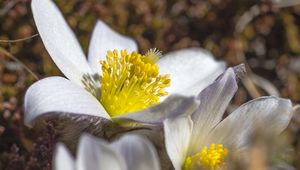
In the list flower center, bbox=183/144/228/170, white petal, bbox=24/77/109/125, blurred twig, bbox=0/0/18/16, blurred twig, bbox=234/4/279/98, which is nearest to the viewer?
white petal, bbox=24/77/109/125

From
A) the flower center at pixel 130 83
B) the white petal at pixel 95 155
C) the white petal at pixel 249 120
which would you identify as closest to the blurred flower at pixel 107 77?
the flower center at pixel 130 83

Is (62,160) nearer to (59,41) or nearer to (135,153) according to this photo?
(135,153)

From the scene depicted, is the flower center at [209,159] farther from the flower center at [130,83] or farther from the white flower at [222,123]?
the flower center at [130,83]

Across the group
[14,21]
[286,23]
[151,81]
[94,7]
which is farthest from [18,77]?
[286,23]

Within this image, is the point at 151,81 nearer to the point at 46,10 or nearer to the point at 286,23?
the point at 46,10

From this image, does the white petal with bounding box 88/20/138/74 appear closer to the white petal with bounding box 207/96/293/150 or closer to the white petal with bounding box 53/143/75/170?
the white petal with bounding box 207/96/293/150

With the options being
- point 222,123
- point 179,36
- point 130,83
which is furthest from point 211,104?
point 179,36

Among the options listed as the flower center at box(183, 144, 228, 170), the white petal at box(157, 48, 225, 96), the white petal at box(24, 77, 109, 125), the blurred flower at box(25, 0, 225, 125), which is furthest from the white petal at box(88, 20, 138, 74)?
the flower center at box(183, 144, 228, 170)
